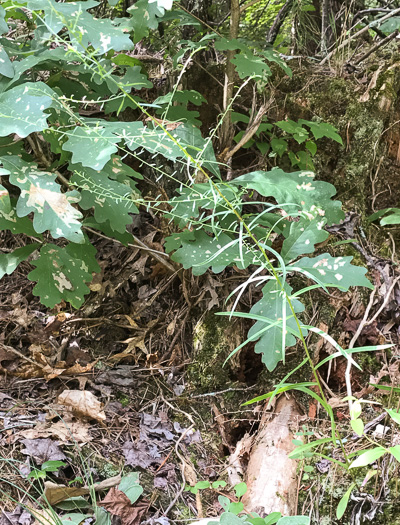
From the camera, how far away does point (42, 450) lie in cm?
176

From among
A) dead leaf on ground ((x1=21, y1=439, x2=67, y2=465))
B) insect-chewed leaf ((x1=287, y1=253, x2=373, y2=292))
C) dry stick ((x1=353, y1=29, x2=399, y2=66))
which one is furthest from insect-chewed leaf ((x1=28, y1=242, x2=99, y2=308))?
dry stick ((x1=353, y1=29, x2=399, y2=66))

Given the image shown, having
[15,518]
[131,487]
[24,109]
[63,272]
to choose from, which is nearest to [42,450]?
[15,518]

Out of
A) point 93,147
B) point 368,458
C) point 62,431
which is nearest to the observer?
point 368,458

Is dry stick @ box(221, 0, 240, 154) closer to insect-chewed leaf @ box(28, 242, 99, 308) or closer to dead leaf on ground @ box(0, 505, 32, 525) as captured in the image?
insect-chewed leaf @ box(28, 242, 99, 308)

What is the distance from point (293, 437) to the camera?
1897 millimetres

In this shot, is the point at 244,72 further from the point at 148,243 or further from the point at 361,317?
the point at 361,317

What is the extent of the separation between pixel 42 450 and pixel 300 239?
134cm

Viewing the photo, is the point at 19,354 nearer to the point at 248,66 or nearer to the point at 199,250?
the point at 199,250

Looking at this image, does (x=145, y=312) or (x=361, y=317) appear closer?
(x=361, y=317)

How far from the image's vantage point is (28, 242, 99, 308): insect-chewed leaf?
6.41ft

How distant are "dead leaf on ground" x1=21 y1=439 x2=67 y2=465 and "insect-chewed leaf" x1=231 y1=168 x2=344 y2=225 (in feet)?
4.32

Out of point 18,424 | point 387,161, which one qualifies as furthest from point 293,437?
point 387,161

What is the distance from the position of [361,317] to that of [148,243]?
1203mm

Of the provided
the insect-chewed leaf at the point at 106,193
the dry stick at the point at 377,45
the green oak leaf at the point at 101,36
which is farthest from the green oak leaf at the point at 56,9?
the dry stick at the point at 377,45
